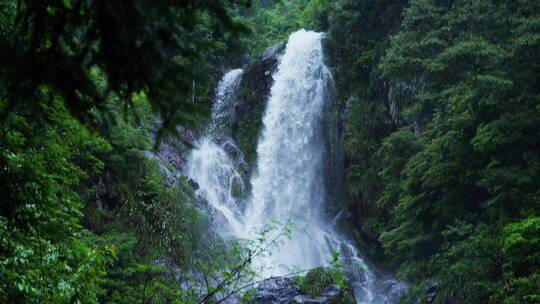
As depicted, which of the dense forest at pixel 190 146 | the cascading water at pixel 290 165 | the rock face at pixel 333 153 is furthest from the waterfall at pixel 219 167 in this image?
the dense forest at pixel 190 146

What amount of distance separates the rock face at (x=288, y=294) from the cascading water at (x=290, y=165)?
184 inches

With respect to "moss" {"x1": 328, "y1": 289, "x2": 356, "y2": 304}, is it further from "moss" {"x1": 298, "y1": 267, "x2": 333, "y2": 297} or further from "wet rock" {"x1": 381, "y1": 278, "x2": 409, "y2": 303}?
"wet rock" {"x1": 381, "y1": 278, "x2": 409, "y2": 303}

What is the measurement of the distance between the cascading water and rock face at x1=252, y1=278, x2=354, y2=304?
4.66m

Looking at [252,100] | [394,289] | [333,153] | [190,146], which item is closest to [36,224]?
[190,146]

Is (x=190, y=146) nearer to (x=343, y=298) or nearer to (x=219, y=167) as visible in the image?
(x=343, y=298)

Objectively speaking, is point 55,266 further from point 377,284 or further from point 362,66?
point 362,66

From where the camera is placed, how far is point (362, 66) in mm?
19609

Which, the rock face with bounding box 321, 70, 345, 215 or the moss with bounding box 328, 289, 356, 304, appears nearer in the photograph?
the moss with bounding box 328, 289, 356, 304

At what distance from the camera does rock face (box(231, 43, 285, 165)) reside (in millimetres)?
21281

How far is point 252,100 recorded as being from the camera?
22016mm

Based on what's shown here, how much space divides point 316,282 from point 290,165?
7.77 m

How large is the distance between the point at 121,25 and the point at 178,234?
9353mm

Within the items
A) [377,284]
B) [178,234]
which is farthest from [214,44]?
[377,284]

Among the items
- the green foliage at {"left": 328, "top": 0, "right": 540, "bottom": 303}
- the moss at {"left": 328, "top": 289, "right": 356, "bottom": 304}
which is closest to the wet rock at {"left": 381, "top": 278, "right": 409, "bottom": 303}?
the green foliage at {"left": 328, "top": 0, "right": 540, "bottom": 303}
